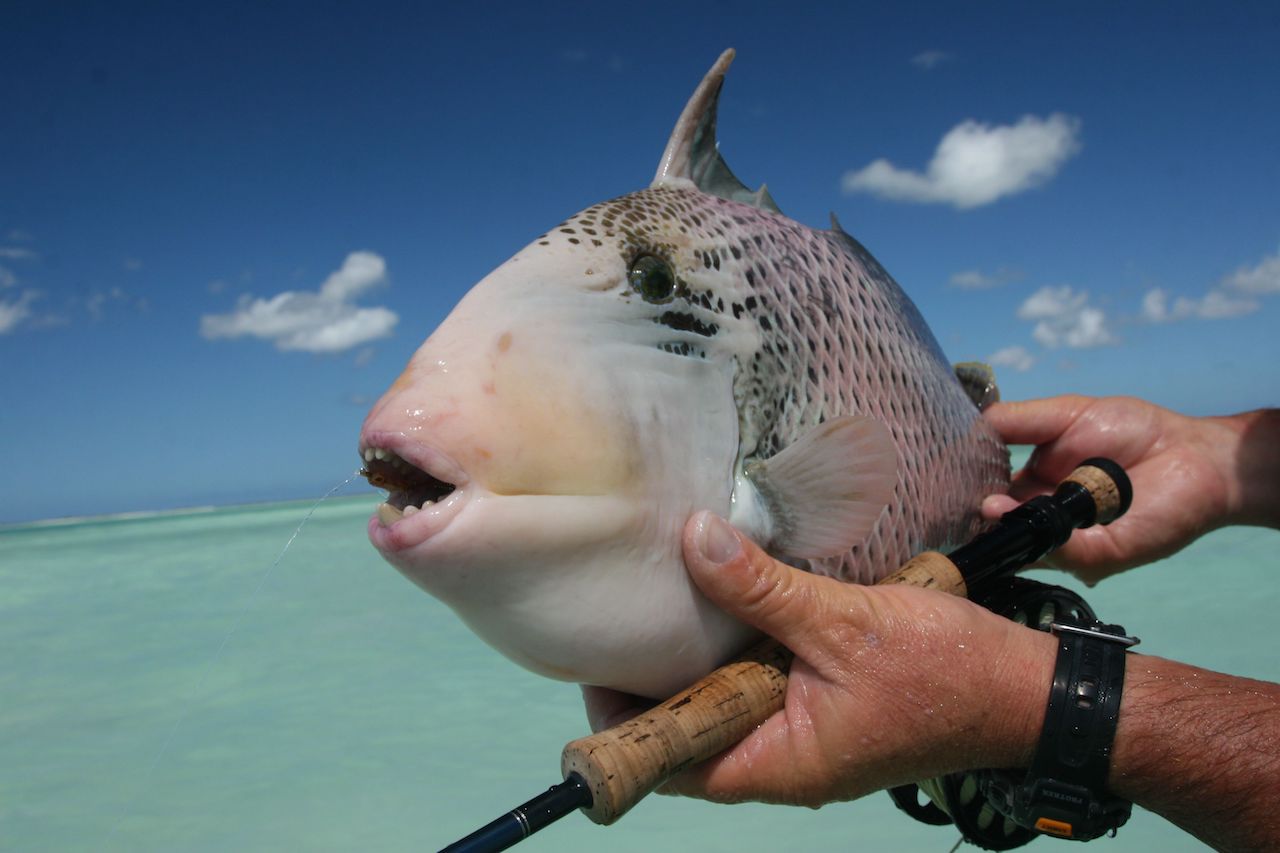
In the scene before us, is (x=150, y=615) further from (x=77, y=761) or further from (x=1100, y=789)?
(x=1100, y=789)

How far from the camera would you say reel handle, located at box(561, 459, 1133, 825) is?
1152mm

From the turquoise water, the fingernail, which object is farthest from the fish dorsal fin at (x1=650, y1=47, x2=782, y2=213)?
the turquoise water

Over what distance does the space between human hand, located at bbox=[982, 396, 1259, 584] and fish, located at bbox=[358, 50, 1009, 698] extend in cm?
146

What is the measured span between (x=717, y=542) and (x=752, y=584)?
0.09 meters

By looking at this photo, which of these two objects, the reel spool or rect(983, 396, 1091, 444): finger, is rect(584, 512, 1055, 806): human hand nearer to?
the reel spool

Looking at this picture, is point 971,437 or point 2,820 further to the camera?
point 2,820

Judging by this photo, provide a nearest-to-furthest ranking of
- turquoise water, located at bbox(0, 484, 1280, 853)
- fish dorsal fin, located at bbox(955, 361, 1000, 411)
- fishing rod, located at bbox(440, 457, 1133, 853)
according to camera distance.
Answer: fishing rod, located at bbox(440, 457, 1133, 853)
fish dorsal fin, located at bbox(955, 361, 1000, 411)
turquoise water, located at bbox(0, 484, 1280, 853)

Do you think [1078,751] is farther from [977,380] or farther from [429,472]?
[977,380]

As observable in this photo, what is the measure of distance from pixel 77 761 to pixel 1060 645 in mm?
6922

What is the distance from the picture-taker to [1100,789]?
56.0 inches

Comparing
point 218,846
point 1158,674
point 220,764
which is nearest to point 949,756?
point 1158,674

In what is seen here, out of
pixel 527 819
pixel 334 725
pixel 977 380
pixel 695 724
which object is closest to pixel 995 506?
pixel 977 380

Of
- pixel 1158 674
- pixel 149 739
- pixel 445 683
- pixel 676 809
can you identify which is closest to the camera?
pixel 1158 674

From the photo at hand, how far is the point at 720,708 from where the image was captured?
130 cm
